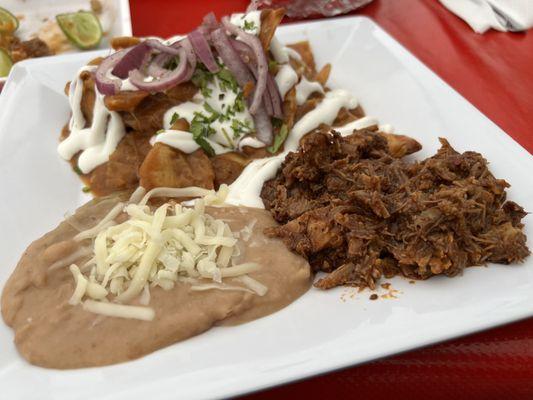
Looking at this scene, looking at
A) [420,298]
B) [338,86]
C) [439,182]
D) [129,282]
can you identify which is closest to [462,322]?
[420,298]

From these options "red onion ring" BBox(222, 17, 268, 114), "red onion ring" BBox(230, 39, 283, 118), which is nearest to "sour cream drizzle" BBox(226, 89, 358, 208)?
"red onion ring" BBox(230, 39, 283, 118)

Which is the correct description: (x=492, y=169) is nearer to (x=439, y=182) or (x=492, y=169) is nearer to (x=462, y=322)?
(x=439, y=182)

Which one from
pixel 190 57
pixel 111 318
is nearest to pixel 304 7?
pixel 190 57

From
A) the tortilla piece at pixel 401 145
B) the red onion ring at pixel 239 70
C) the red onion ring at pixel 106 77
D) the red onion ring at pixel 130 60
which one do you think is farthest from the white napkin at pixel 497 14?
the red onion ring at pixel 106 77

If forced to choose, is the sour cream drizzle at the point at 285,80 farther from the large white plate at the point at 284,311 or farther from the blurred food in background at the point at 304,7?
the blurred food in background at the point at 304,7

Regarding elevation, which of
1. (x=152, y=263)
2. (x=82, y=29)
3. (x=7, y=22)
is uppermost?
(x=152, y=263)

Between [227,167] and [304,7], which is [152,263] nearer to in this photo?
[227,167]
